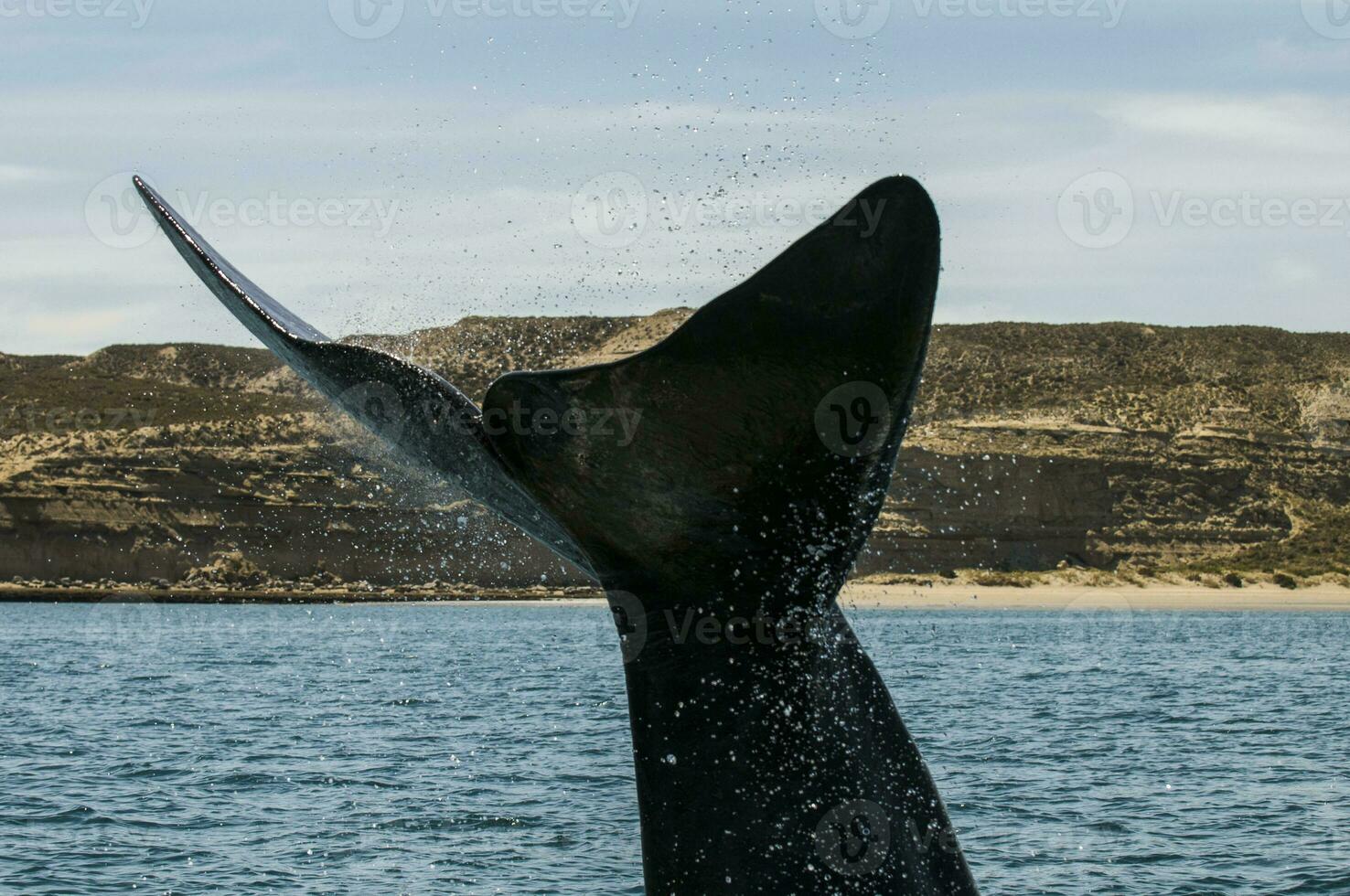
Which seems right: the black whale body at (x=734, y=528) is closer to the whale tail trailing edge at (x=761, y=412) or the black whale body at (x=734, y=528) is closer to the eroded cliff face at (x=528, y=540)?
the whale tail trailing edge at (x=761, y=412)

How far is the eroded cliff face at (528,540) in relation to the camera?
195 feet

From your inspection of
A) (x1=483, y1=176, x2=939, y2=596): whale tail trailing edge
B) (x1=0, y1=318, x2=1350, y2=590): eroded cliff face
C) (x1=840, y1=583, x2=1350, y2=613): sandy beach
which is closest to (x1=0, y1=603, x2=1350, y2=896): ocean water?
(x1=483, y1=176, x2=939, y2=596): whale tail trailing edge

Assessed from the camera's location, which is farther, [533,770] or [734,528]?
[533,770]

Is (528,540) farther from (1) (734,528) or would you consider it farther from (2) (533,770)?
(1) (734,528)

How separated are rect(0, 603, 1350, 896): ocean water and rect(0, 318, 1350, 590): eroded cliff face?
651 inches

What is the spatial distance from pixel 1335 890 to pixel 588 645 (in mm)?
39459

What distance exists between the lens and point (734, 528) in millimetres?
3016

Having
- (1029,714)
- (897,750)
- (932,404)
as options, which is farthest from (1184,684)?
(932,404)

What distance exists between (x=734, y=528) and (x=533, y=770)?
51.2 feet

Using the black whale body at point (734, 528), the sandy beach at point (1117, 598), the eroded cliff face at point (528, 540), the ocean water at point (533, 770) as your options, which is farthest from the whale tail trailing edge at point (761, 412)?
the sandy beach at point (1117, 598)

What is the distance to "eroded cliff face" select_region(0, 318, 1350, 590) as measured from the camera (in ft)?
195

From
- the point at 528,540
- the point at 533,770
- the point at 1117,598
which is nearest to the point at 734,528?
the point at 533,770

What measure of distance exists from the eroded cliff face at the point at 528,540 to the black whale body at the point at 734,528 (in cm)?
5033

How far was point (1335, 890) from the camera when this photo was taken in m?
10.0
